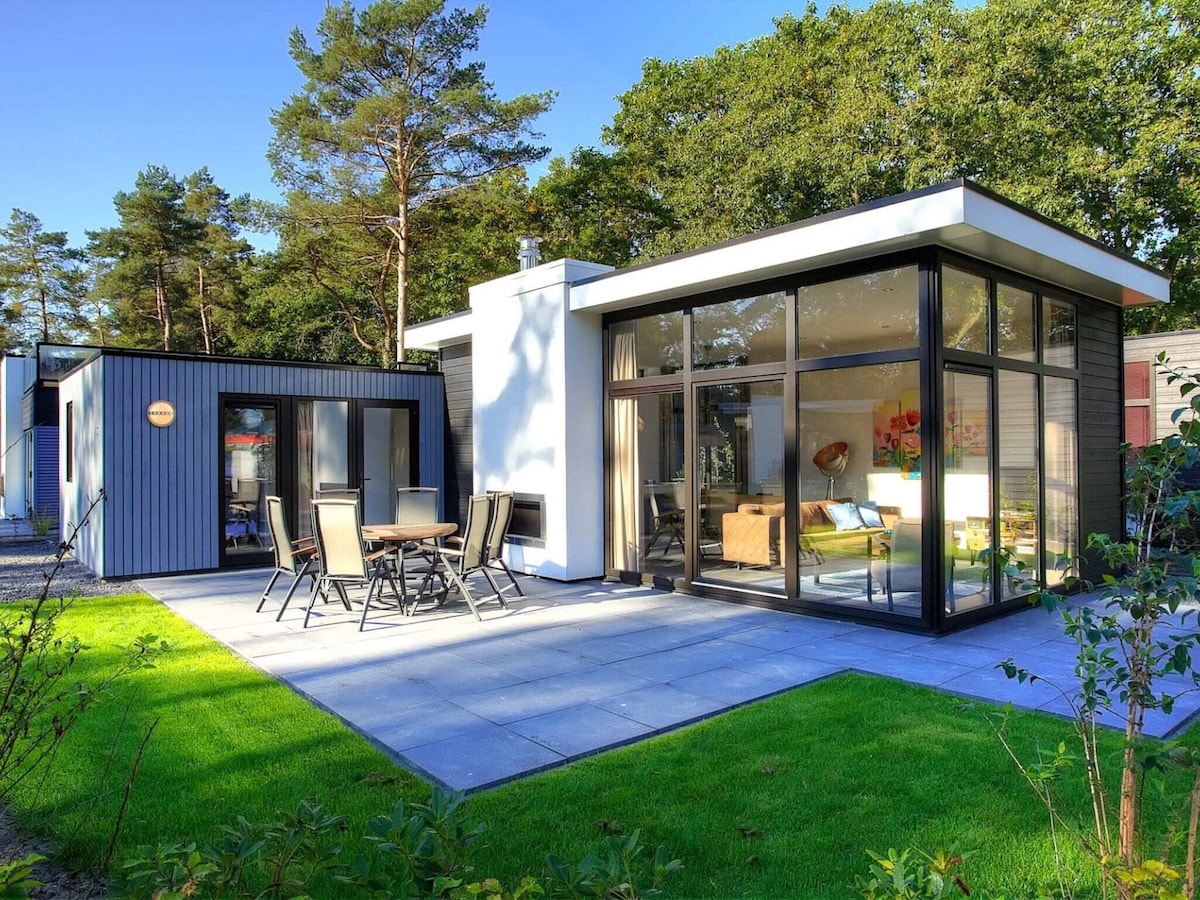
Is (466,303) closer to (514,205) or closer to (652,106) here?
(514,205)

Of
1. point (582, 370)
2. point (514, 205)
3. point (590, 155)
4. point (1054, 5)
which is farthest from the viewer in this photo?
point (590, 155)

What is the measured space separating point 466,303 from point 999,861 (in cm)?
1832

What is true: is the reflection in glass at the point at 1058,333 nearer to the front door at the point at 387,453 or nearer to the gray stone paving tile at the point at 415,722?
the gray stone paving tile at the point at 415,722

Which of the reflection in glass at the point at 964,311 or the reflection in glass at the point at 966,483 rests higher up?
the reflection in glass at the point at 964,311

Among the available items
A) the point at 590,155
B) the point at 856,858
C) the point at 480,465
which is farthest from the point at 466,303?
the point at 856,858

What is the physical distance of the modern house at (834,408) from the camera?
19.0 ft

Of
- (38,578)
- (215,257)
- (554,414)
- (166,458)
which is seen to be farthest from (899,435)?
(215,257)

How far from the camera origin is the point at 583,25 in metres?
16.1

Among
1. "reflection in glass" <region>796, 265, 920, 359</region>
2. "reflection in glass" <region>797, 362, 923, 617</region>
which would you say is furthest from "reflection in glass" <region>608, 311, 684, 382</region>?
"reflection in glass" <region>797, 362, 923, 617</region>

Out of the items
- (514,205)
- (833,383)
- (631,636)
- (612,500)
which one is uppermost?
(514,205)

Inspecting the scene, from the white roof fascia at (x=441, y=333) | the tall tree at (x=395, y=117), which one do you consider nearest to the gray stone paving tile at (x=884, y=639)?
the white roof fascia at (x=441, y=333)

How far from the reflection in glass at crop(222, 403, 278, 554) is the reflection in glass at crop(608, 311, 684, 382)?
4.35 m

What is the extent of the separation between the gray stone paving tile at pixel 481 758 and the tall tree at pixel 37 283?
36581mm

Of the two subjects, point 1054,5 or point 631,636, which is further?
point 1054,5
